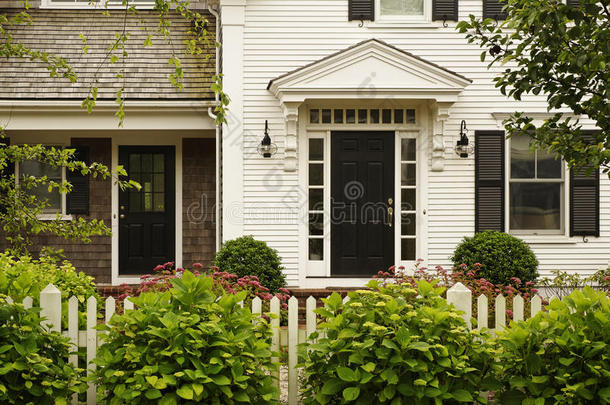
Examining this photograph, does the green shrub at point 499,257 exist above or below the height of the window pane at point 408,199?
below

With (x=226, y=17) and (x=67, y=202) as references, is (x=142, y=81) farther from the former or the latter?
(x=67, y=202)

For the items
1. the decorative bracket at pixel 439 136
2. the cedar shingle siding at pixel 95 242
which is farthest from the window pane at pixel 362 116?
the cedar shingle siding at pixel 95 242

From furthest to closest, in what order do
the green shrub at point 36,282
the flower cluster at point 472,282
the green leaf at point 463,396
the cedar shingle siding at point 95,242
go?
1. the cedar shingle siding at point 95,242
2. the flower cluster at point 472,282
3. the green shrub at point 36,282
4. the green leaf at point 463,396

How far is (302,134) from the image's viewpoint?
10164 mm

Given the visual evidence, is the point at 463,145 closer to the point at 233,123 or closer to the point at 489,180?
the point at 489,180

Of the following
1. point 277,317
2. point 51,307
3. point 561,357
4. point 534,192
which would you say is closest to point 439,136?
point 534,192

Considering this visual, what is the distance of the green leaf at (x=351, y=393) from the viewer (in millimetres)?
3766

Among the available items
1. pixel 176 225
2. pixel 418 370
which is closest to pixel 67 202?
pixel 176 225

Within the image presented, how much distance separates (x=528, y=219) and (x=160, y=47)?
268 inches

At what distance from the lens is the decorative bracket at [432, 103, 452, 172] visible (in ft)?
32.0

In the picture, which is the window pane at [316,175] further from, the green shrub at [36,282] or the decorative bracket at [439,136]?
the green shrub at [36,282]

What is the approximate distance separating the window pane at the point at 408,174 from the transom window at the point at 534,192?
1.53 meters

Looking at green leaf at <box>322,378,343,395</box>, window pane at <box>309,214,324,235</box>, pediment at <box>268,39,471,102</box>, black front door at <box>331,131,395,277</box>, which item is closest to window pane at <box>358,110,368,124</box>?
black front door at <box>331,131,395,277</box>

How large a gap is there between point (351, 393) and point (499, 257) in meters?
5.90
